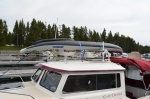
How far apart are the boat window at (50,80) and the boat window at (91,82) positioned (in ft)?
0.90

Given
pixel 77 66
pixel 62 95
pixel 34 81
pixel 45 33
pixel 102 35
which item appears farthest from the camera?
pixel 102 35

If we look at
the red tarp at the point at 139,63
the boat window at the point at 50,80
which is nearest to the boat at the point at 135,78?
the red tarp at the point at 139,63

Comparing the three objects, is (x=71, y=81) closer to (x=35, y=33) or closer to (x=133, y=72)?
(x=133, y=72)

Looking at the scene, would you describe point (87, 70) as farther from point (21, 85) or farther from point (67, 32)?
point (67, 32)

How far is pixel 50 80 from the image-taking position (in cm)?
594

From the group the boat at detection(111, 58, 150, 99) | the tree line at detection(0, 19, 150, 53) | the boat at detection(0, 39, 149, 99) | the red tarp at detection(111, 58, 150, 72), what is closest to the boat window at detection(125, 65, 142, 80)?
the boat at detection(111, 58, 150, 99)

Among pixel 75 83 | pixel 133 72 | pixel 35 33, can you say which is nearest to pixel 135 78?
pixel 133 72

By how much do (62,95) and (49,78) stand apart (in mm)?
791

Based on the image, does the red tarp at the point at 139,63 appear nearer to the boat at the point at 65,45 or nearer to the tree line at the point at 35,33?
the boat at the point at 65,45

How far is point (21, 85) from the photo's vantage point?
657cm

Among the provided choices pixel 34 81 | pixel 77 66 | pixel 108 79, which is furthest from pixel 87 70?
pixel 34 81

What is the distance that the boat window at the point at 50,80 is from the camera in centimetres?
561

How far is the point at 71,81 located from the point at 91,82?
0.59m

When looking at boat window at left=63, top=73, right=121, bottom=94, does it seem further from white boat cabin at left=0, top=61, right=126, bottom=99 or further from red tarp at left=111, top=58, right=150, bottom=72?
red tarp at left=111, top=58, right=150, bottom=72
